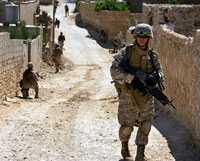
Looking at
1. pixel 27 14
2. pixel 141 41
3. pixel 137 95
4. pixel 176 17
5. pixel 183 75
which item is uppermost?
pixel 141 41

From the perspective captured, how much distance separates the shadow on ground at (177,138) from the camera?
7.40 metres

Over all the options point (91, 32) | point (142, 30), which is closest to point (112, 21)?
point (91, 32)

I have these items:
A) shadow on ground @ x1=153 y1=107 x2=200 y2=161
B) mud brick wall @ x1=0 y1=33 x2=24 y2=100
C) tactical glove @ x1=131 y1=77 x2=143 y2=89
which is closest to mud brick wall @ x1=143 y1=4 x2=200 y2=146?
shadow on ground @ x1=153 y1=107 x2=200 y2=161

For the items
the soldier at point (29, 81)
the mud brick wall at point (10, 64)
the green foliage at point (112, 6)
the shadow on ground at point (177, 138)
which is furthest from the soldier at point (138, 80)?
the green foliage at point (112, 6)

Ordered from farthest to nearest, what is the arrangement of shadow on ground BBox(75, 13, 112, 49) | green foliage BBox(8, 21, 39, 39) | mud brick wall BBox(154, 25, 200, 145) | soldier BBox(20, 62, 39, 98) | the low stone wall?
1. the low stone wall
2. shadow on ground BBox(75, 13, 112, 49)
3. green foliage BBox(8, 21, 39, 39)
4. soldier BBox(20, 62, 39, 98)
5. mud brick wall BBox(154, 25, 200, 145)

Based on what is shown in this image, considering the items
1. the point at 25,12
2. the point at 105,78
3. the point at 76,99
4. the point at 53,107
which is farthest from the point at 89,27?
the point at 53,107

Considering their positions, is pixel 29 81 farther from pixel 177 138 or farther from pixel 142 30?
pixel 142 30

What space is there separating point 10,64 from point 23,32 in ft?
22.1

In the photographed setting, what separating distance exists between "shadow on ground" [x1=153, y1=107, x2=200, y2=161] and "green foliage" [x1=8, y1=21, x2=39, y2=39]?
435 inches

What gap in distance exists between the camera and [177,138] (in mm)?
8398

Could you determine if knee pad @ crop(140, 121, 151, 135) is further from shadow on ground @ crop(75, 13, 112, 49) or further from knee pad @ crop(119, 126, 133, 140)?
shadow on ground @ crop(75, 13, 112, 49)

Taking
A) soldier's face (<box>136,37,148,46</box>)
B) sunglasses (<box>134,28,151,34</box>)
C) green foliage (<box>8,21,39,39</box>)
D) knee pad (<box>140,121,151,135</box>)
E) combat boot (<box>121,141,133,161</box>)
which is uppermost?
sunglasses (<box>134,28,151,34</box>)

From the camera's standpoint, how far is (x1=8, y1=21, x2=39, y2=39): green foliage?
20337mm

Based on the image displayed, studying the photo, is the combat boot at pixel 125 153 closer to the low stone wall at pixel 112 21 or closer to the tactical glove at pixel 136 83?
the tactical glove at pixel 136 83
